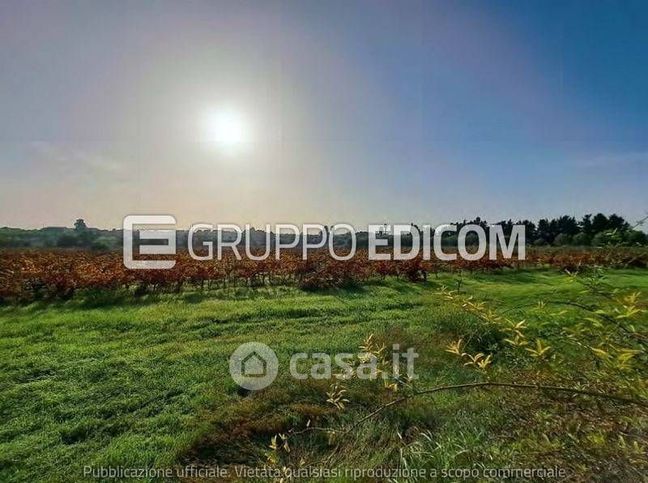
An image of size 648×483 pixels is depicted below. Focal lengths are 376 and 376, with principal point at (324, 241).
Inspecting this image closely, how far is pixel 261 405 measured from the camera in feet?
12.6

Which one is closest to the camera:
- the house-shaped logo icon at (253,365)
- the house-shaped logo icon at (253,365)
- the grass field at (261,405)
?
the grass field at (261,405)

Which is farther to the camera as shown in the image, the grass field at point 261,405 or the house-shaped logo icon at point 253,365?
the house-shaped logo icon at point 253,365

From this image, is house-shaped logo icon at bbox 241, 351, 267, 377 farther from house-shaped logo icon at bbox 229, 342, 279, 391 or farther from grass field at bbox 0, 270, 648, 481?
grass field at bbox 0, 270, 648, 481

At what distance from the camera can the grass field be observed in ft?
5.19

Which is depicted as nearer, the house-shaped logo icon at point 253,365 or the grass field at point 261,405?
the grass field at point 261,405

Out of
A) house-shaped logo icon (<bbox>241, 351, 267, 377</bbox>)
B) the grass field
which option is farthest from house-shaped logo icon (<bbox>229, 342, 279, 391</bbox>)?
the grass field

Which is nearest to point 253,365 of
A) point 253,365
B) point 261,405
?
point 253,365

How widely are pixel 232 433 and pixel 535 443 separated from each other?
8.49 feet

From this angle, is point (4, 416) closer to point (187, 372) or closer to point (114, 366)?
point (114, 366)

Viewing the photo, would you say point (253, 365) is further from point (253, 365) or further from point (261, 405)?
point (261, 405)

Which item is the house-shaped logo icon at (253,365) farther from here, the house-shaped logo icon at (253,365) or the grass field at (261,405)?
the grass field at (261,405)

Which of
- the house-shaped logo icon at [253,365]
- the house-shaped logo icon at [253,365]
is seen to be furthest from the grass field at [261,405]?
the house-shaped logo icon at [253,365]

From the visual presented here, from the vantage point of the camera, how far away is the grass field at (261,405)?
1581 mm

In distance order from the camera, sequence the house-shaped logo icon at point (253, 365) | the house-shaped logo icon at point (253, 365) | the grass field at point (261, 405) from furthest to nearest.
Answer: the house-shaped logo icon at point (253, 365), the house-shaped logo icon at point (253, 365), the grass field at point (261, 405)
